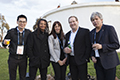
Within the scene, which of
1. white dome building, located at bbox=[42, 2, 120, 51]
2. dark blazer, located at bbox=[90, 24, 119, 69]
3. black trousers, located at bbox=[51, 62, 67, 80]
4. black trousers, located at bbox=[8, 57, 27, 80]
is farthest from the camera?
white dome building, located at bbox=[42, 2, 120, 51]

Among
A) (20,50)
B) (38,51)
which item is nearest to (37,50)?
(38,51)

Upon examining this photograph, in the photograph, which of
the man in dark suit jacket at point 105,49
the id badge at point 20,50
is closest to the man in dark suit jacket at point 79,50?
the man in dark suit jacket at point 105,49

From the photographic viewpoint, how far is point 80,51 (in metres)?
2.32

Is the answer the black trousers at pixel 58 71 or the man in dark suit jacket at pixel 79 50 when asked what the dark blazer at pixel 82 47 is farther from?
the black trousers at pixel 58 71

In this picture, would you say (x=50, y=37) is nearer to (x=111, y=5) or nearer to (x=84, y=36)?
(x=84, y=36)

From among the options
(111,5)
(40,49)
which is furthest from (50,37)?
(111,5)

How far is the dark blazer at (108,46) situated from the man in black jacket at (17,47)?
1962 mm

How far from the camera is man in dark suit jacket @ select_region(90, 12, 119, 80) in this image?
1.94 meters

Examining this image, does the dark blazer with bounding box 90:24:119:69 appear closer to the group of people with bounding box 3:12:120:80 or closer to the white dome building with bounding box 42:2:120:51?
the group of people with bounding box 3:12:120:80

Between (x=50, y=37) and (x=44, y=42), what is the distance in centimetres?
22

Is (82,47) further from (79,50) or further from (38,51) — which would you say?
(38,51)

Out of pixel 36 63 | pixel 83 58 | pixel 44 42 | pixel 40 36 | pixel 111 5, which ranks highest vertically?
pixel 111 5

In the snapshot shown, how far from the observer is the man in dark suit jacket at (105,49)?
1.94 meters

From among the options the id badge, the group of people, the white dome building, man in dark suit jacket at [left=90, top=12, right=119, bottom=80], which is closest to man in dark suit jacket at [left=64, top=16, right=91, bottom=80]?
the group of people
